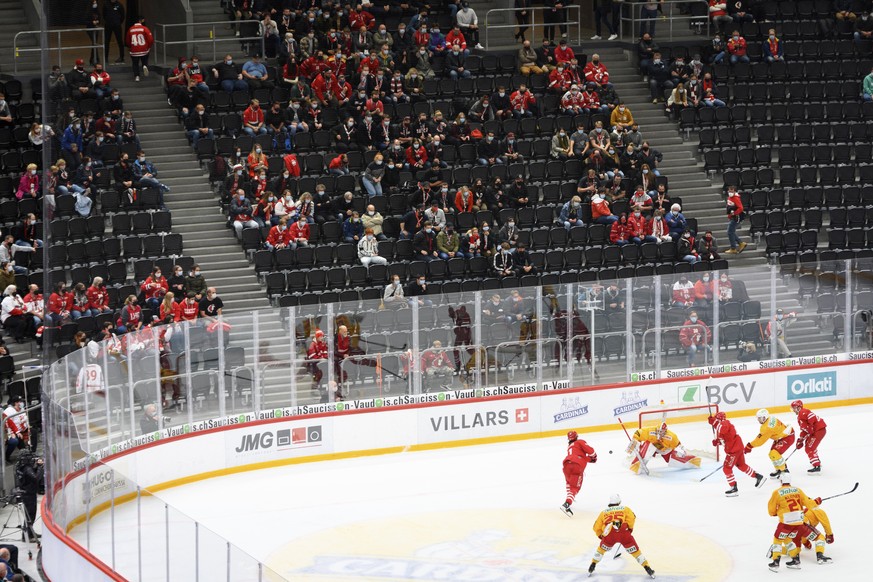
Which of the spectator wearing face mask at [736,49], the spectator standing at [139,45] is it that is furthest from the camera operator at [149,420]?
the spectator wearing face mask at [736,49]

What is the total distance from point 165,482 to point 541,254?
8706mm

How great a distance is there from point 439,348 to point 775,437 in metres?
5.05

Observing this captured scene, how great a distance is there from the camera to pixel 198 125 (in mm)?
29172

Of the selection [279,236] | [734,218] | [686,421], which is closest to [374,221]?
[279,236]

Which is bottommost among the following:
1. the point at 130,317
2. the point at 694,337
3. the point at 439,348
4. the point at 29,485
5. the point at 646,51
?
the point at 29,485

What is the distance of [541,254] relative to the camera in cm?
2808

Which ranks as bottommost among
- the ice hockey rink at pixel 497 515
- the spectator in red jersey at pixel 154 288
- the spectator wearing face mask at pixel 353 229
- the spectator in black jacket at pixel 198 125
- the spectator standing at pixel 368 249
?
the ice hockey rink at pixel 497 515

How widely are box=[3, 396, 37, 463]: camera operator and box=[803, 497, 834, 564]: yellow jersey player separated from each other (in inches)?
405

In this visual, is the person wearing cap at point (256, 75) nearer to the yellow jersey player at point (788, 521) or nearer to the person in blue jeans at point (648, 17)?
the person in blue jeans at point (648, 17)

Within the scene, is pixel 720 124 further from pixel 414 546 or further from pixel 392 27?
pixel 414 546

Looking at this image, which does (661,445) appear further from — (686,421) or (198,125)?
(198,125)

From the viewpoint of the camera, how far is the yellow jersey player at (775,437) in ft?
72.5

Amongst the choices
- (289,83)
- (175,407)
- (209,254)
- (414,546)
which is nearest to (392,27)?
(289,83)

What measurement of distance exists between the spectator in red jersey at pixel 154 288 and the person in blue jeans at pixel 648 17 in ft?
41.4
